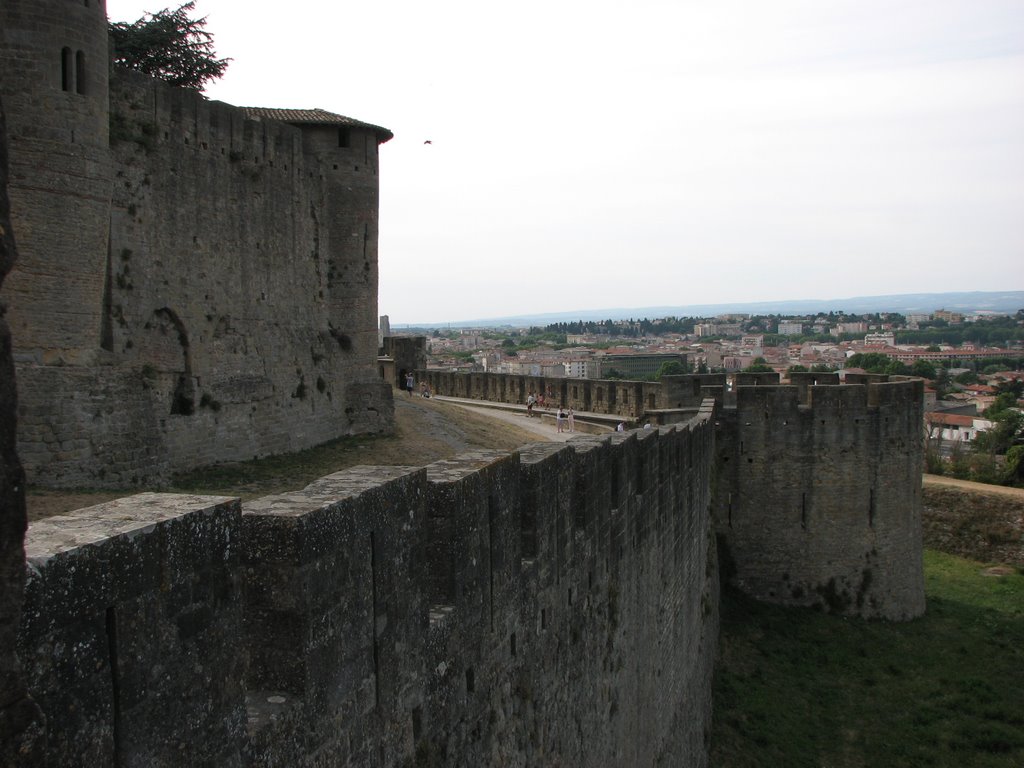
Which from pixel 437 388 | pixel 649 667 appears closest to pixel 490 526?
pixel 649 667

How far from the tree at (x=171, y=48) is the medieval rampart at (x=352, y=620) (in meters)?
24.5

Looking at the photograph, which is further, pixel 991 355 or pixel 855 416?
pixel 991 355

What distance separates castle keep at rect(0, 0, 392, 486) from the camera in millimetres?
13836

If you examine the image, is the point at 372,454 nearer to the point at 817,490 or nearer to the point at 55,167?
the point at 817,490

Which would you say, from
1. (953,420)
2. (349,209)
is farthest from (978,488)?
(953,420)

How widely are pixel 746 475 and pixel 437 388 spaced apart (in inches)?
705

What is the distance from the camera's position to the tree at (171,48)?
93.9 feet

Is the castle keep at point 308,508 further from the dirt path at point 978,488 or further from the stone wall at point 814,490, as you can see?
the dirt path at point 978,488

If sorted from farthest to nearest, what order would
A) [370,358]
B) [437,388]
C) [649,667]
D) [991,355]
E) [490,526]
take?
1. [991,355]
2. [437,388]
3. [370,358]
4. [649,667]
5. [490,526]

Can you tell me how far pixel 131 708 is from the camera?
3.02 m

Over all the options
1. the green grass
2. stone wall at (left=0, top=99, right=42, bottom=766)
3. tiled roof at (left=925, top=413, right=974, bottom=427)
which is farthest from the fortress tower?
tiled roof at (left=925, top=413, right=974, bottom=427)

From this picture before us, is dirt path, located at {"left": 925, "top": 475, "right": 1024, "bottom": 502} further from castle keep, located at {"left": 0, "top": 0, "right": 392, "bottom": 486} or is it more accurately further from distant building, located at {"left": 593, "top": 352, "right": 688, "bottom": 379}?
distant building, located at {"left": 593, "top": 352, "right": 688, "bottom": 379}

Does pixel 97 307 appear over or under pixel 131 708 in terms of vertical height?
over

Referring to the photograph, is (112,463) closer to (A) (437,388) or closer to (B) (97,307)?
(B) (97,307)
